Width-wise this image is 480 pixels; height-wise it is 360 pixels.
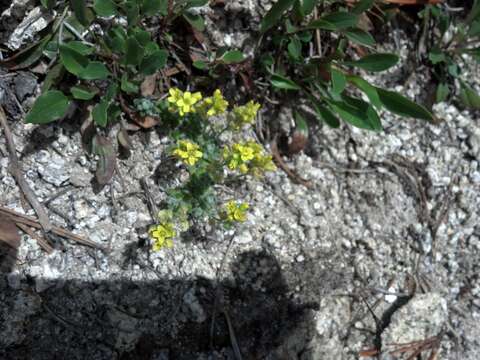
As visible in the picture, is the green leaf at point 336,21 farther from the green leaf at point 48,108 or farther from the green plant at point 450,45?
the green leaf at point 48,108

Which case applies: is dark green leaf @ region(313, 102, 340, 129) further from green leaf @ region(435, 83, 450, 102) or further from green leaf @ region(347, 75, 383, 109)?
green leaf @ region(435, 83, 450, 102)

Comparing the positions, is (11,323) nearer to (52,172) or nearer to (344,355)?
(52,172)

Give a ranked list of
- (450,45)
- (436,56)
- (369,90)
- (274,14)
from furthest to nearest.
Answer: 1. (450,45)
2. (436,56)
3. (369,90)
4. (274,14)

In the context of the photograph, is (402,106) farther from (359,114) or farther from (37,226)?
(37,226)

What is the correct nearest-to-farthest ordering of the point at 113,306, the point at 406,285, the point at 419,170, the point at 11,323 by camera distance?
the point at 11,323, the point at 113,306, the point at 406,285, the point at 419,170

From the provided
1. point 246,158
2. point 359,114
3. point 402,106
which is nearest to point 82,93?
point 246,158

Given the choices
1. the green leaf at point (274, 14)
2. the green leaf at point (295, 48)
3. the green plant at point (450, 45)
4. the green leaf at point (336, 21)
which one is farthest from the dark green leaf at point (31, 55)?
the green plant at point (450, 45)

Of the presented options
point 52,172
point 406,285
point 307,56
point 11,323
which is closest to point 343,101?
point 307,56
